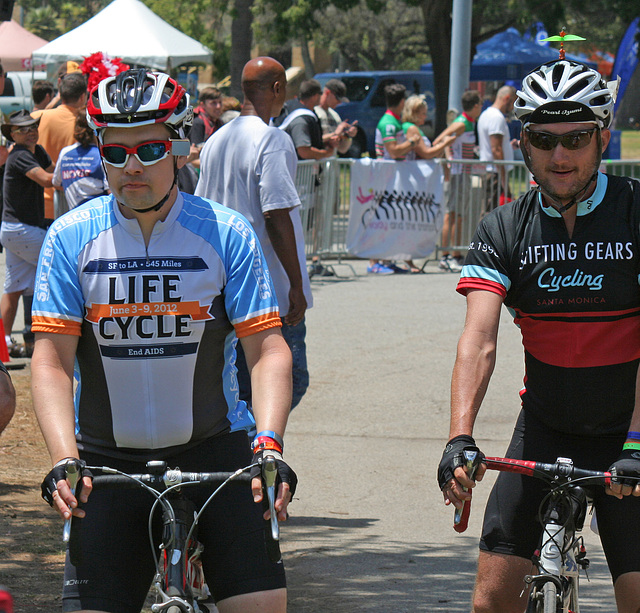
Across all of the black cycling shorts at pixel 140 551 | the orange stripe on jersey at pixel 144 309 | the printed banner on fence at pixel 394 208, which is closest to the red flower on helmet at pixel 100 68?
the orange stripe on jersey at pixel 144 309

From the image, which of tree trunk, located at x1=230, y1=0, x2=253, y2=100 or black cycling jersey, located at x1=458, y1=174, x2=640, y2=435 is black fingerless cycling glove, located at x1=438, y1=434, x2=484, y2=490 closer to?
black cycling jersey, located at x1=458, y1=174, x2=640, y2=435

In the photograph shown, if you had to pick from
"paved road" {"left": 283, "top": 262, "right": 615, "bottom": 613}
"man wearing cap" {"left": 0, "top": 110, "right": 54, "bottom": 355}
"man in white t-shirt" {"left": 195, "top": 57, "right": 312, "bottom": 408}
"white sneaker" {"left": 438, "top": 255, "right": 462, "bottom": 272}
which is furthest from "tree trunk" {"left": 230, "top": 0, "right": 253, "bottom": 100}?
"man in white t-shirt" {"left": 195, "top": 57, "right": 312, "bottom": 408}

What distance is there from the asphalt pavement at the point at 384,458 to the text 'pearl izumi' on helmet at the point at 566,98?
231 cm

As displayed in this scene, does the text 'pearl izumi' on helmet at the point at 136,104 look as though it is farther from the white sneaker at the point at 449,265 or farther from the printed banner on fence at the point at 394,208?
the white sneaker at the point at 449,265

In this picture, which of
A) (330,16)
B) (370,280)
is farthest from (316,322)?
(330,16)

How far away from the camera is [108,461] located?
3.18 metres

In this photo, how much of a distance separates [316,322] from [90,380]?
7.93 meters

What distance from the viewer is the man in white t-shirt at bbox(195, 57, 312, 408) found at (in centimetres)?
567

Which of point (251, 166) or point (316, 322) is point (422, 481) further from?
point (316, 322)

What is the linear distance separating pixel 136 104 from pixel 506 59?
31.3 metres

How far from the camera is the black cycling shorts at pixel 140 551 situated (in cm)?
293

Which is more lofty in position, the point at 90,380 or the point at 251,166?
the point at 251,166

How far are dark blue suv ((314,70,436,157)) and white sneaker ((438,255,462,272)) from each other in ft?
44.2

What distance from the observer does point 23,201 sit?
9.30 m
